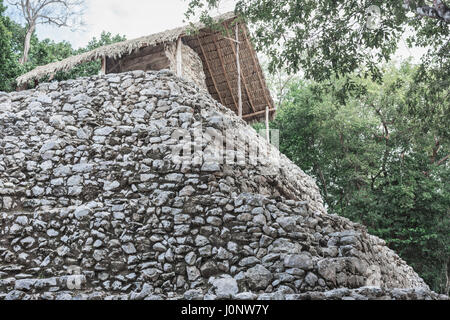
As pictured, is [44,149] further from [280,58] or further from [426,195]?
[426,195]

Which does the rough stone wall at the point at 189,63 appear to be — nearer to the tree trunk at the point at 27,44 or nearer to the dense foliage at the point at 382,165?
the dense foliage at the point at 382,165

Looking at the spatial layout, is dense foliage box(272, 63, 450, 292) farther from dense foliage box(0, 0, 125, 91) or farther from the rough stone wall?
dense foliage box(0, 0, 125, 91)

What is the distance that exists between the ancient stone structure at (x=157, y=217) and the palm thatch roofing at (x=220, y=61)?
8.70 feet

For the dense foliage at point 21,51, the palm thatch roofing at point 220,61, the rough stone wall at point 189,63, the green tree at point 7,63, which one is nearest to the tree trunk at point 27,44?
the dense foliage at point 21,51

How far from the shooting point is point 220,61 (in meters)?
12.3

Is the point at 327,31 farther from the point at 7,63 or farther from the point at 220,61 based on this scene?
the point at 7,63

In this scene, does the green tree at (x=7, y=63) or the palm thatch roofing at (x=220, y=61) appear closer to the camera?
the palm thatch roofing at (x=220, y=61)

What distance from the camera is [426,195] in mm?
13375

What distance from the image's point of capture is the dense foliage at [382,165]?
43.9ft

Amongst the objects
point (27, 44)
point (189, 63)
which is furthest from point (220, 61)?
point (27, 44)

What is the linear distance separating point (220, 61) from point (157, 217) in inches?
297

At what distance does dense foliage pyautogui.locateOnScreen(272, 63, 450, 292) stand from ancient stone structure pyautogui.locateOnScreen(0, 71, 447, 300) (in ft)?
22.1
